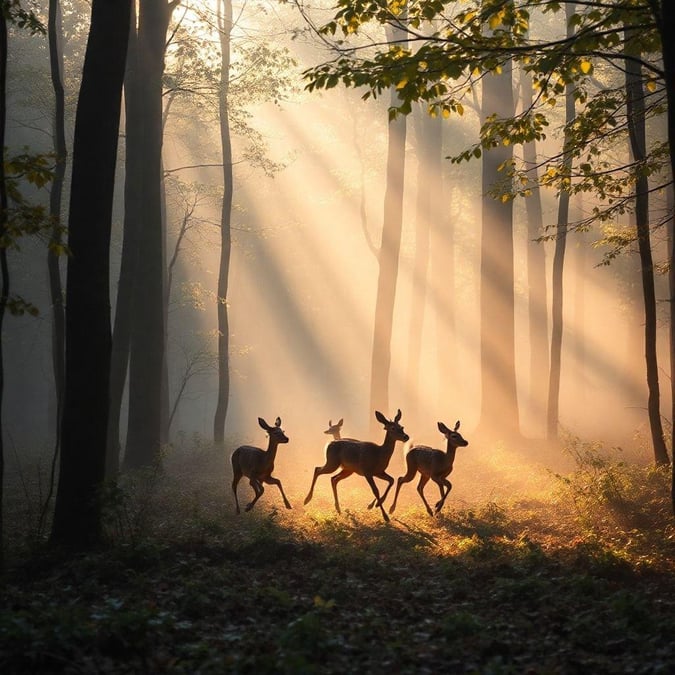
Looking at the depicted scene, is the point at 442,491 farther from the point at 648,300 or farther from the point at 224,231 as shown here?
the point at 224,231

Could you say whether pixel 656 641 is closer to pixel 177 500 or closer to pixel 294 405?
pixel 177 500

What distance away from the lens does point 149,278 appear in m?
19.6

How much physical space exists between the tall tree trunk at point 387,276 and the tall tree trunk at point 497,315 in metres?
2.95

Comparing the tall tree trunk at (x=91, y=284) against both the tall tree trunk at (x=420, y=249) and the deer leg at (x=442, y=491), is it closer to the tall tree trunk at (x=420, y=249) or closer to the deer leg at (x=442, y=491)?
the deer leg at (x=442, y=491)

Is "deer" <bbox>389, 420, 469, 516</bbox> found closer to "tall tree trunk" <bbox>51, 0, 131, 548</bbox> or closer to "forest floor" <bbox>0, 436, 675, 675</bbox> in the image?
"forest floor" <bbox>0, 436, 675, 675</bbox>

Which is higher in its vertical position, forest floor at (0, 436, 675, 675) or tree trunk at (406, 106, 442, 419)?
tree trunk at (406, 106, 442, 419)

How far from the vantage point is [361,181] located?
137 feet

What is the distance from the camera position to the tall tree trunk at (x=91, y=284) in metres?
9.99

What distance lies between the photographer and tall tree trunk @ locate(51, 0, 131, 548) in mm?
9992

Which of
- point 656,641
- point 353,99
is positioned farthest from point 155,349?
point 353,99

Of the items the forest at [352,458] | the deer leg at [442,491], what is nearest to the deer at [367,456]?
the forest at [352,458]

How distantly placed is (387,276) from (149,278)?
816cm

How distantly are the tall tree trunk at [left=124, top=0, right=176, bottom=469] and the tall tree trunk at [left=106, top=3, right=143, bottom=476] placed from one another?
27cm

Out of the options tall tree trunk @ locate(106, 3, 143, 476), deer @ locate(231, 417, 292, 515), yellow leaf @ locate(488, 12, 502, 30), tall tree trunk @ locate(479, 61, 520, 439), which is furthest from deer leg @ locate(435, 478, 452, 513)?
tall tree trunk @ locate(479, 61, 520, 439)
